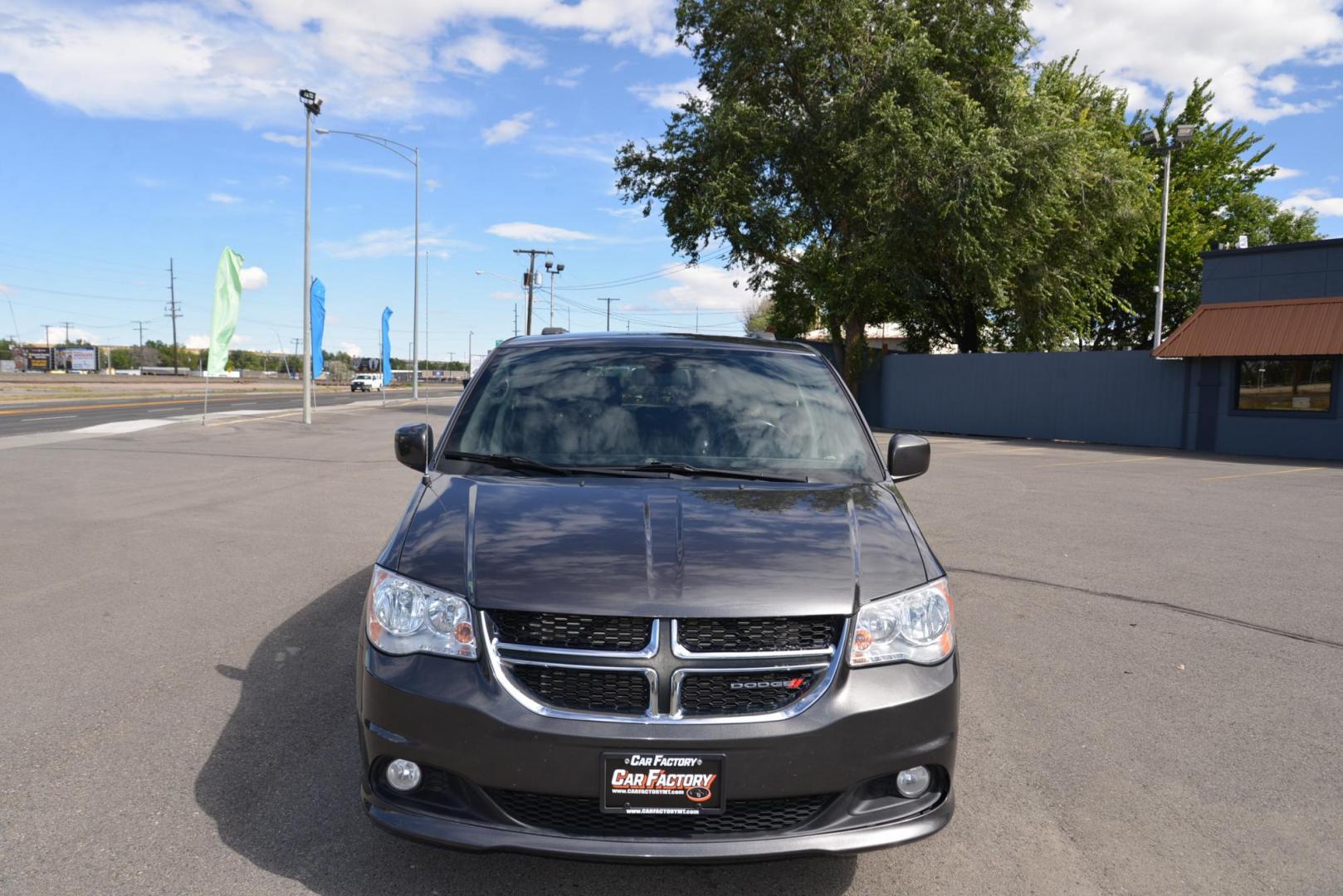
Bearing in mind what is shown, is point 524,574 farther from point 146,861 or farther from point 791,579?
point 146,861

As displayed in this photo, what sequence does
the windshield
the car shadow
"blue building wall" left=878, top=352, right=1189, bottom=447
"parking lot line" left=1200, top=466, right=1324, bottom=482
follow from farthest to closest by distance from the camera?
"blue building wall" left=878, top=352, right=1189, bottom=447 → "parking lot line" left=1200, top=466, right=1324, bottom=482 → the windshield → the car shadow

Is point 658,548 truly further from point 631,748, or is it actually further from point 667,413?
point 667,413

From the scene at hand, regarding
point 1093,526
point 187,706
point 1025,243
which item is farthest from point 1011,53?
point 187,706

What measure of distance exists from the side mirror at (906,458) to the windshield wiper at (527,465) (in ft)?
3.85

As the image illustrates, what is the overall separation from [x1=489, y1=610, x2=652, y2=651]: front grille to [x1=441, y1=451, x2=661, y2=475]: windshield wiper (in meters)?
1.01

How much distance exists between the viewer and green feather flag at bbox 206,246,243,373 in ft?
80.1

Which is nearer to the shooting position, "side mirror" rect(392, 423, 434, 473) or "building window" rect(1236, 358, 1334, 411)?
"side mirror" rect(392, 423, 434, 473)

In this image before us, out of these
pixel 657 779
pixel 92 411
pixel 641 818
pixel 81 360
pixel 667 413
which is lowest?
pixel 92 411

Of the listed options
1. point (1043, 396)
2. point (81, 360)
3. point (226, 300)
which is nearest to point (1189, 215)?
point (1043, 396)

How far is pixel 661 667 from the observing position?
8.75ft

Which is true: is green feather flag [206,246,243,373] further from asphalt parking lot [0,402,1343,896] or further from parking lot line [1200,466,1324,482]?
parking lot line [1200,466,1324,482]

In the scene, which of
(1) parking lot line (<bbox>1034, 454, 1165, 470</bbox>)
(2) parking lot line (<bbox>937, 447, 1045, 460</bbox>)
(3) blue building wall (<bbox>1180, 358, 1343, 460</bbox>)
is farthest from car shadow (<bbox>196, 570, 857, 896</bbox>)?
(3) blue building wall (<bbox>1180, 358, 1343, 460</bbox>)

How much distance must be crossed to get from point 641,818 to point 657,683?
359 mm

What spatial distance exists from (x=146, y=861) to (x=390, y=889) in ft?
2.63
